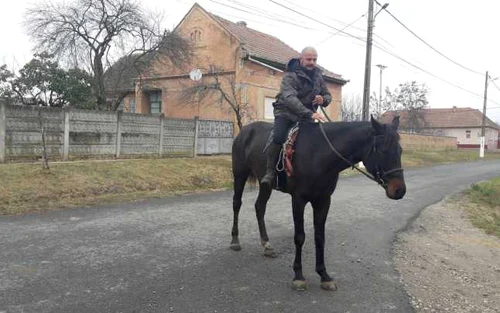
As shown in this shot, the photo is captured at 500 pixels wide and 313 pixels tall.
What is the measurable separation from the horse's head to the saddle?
95cm

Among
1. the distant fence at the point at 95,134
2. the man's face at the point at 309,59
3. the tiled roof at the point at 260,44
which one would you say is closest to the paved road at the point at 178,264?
the man's face at the point at 309,59

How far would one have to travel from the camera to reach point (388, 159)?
431cm

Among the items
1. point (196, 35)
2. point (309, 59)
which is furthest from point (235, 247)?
point (196, 35)

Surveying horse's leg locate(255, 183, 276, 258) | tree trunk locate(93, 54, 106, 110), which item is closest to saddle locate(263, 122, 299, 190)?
horse's leg locate(255, 183, 276, 258)

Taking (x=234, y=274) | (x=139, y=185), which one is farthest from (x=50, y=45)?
(x=234, y=274)

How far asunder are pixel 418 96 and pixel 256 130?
61.8 m

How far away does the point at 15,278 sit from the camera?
444 centimetres

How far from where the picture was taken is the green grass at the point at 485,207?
30.6ft

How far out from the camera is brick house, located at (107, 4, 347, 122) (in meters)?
25.7

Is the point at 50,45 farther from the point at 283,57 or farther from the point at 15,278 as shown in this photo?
the point at 15,278

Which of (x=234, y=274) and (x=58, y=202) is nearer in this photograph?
(x=234, y=274)

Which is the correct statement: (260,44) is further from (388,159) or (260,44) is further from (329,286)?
(329,286)

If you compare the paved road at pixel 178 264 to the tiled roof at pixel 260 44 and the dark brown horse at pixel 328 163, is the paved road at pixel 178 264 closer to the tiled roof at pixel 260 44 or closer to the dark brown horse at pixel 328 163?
the dark brown horse at pixel 328 163

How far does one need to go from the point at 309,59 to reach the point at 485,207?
937 cm
